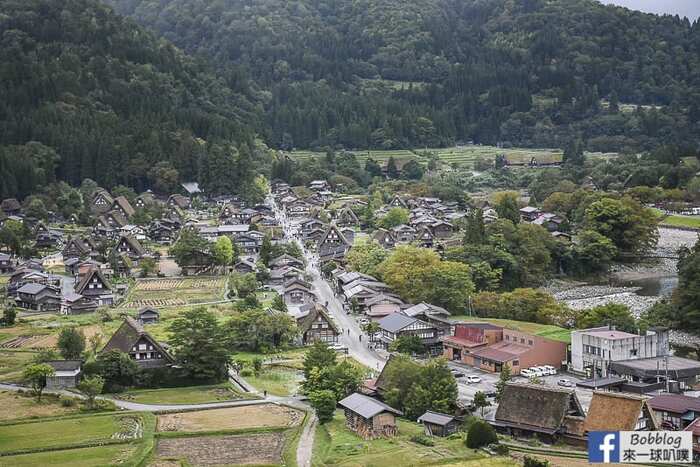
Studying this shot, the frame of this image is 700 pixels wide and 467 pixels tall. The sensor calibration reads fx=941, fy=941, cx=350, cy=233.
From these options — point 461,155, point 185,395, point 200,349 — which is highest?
point 461,155

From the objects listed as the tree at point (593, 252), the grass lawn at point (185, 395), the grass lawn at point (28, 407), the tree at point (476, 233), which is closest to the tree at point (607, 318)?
the tree at point (476, 233)

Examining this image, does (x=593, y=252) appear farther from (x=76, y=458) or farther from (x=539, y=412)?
(x=76, y=458)

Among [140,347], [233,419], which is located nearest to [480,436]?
[233,419]

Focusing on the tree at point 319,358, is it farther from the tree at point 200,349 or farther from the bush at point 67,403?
the bush at point 67,403

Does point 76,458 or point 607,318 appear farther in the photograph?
point 607,318

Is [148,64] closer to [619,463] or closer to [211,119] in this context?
[211,119]

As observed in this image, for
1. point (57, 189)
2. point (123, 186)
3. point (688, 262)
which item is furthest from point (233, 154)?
point (688, 262)
